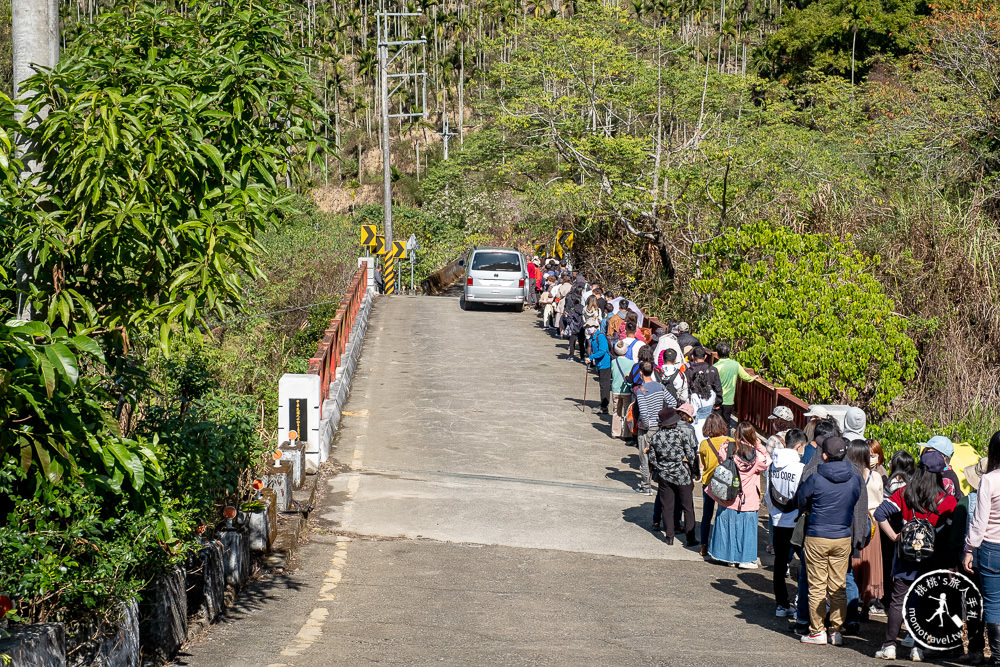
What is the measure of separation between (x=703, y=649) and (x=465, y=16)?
326 feet

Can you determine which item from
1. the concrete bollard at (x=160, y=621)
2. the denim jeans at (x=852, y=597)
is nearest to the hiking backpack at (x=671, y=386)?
the denim jeans at (x=852, y=597)

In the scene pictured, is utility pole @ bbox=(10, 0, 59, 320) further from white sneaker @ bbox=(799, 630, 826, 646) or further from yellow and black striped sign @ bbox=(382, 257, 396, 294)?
yellow and black striped sign @ bbox=(382, 257, 396, 294)

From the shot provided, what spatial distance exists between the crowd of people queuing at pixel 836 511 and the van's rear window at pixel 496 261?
58.1 feet

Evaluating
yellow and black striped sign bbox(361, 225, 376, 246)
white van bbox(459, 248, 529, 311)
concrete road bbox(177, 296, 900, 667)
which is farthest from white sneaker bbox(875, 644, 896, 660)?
yellow and black striped sign bbox(361, 225, 376, 246)

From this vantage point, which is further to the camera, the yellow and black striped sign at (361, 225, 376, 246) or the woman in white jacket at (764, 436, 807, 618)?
the yellow and black striped sign at (361, 225, 376, 246)

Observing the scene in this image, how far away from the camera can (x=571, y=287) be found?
24.2 metres

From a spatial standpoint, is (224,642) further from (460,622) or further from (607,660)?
(607,660)

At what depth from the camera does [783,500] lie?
31.4 feet

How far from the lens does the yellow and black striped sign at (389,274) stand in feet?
127

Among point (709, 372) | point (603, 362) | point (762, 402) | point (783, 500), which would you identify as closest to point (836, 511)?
point (783, 500)

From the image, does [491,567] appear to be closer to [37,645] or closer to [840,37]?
[37,645]

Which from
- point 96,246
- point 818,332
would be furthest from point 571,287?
point 96,246

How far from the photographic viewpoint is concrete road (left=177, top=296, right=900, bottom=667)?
8.19 meters

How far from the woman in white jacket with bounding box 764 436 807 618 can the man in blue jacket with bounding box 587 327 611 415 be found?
815cm
